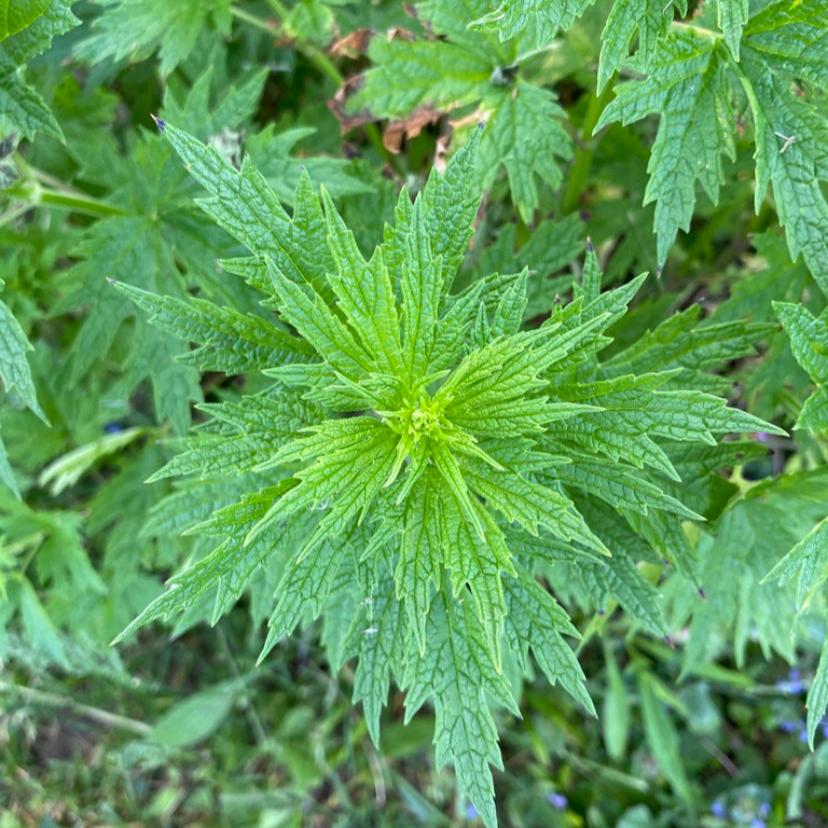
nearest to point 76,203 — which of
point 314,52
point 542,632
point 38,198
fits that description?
point 38,198

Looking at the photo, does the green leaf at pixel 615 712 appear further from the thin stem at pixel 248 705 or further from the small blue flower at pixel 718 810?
the thin stem at pixel 248 705

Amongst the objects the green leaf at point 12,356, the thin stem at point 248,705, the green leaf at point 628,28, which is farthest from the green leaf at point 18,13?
the thin stem at point 248,705

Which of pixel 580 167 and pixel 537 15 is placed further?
pixel 580 167

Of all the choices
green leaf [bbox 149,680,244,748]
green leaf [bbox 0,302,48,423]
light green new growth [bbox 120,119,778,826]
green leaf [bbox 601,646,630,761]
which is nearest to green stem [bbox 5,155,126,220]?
green leaf [bbox 0,302,48,423]

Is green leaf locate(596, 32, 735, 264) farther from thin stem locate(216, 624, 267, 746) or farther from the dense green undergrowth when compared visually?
thin stem locate(216, 624, 267, 746)

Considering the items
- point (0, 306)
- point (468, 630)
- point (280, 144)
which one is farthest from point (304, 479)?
point (280, 144)

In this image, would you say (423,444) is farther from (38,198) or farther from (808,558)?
(38,198)

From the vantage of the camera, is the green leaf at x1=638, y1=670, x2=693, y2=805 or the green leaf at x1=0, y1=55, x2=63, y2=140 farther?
the green leaf at x1=638, y1=670, x2=693, y2=805

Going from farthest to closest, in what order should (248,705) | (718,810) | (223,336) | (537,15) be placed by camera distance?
1. (248,705)
2. (718,810)
3. (223,336)
4. (537,15)
